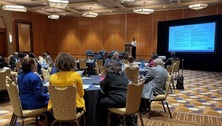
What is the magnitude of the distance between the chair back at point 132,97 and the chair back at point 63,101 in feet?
2.37

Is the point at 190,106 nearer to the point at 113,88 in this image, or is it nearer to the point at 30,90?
the point at 113,88

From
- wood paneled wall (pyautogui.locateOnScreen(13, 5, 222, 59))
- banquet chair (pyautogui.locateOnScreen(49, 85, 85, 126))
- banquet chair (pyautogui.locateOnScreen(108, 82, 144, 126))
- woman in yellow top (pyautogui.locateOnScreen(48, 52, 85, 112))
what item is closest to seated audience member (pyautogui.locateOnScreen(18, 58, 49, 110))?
woman in yellow top (pyautogui.locateOnScreen(48, 52, 85, 112))

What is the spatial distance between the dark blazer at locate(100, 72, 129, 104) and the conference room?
3.34 metres

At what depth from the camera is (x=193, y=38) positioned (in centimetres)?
1161

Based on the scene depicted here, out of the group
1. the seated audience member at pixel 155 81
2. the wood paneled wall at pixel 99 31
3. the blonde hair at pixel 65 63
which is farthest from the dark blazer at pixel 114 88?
the wood paneled wall at pixel 99 31

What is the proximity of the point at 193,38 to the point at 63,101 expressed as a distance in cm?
1079

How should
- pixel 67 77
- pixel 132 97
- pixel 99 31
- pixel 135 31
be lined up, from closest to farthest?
1. pixel 67 77
2. pixel 132 97
3. pixel 135 31
4. pixel 99 31

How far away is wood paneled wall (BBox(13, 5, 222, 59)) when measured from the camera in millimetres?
13719

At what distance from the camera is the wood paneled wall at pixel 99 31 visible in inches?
540

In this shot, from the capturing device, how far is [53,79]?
260 centimetres

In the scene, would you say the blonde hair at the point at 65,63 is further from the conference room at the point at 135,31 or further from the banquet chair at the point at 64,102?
the conference room at the point at 135,31

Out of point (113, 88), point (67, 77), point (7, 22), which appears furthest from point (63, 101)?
point (7, 22)

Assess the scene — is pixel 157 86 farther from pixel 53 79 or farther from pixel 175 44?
pixel 175 44

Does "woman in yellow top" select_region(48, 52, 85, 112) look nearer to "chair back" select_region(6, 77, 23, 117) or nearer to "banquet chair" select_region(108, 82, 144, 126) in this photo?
"chair back" select_region(6, 77, 23, 117)
